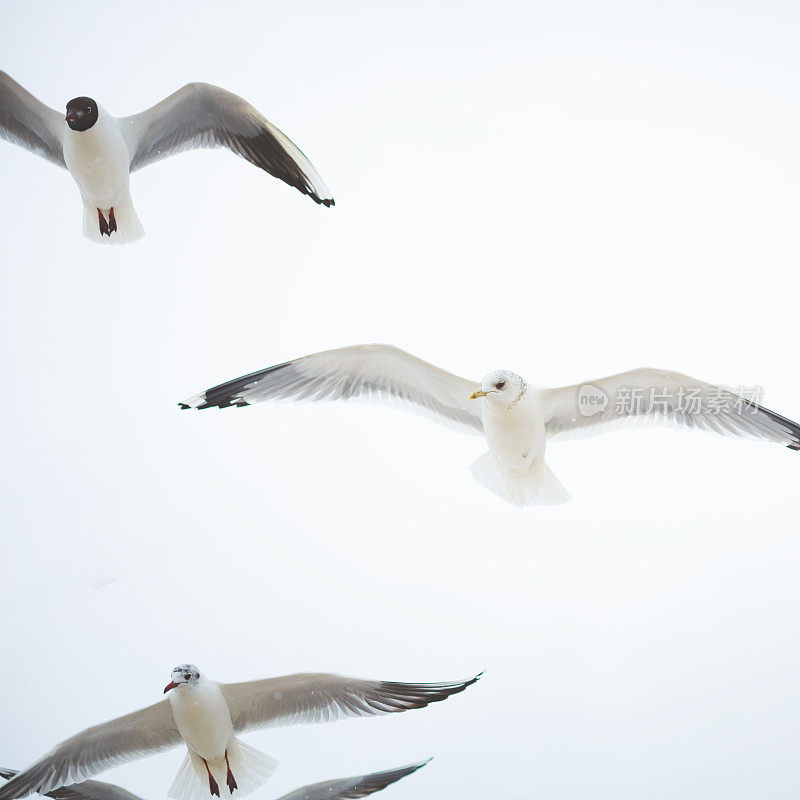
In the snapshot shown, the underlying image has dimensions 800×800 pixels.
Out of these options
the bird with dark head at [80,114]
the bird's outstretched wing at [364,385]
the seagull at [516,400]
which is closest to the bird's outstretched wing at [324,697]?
the seagull at [516,400]

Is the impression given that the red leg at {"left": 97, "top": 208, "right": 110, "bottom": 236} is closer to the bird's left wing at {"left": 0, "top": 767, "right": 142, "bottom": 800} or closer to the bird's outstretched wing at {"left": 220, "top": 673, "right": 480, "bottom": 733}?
the bird's outstretched wing at {"left": 220, "top": 673, "right": 480, "bottom": 733}

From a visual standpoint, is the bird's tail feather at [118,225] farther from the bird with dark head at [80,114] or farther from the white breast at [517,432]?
the white breast at [517,432]

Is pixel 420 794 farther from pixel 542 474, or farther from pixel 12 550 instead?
pixel 12 550

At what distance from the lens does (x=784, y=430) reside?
104 inches

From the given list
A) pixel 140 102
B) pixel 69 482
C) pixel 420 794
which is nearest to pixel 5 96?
pixel 140 102

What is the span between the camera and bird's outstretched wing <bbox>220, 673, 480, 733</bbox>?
8.21ft

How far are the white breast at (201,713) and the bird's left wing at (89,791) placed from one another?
0.31 m

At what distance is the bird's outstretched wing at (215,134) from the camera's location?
2666 millimetres

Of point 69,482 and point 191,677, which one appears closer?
point 191,677

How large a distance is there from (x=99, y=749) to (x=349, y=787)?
663 millimetres

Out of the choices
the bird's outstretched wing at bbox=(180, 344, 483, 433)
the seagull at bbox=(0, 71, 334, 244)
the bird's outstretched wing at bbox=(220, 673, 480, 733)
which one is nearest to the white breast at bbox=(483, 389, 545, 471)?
the bird's outstretched wing at bbox=(180, 344, 483, 433)

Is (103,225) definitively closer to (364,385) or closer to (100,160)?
(100,160)

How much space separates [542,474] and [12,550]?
1789mm

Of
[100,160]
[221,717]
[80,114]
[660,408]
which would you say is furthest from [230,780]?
[80,114]
